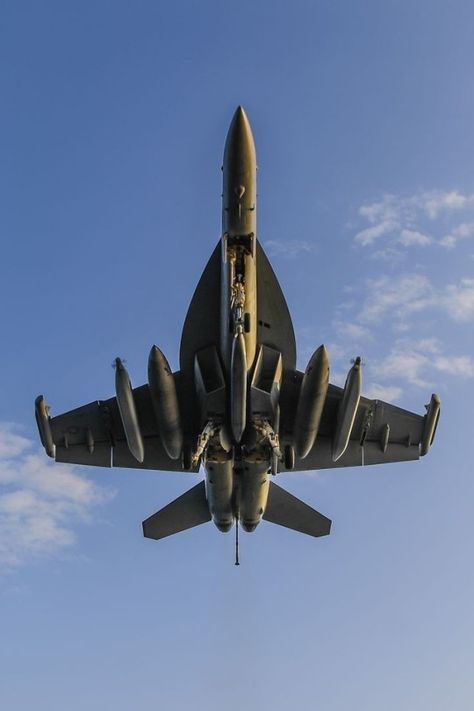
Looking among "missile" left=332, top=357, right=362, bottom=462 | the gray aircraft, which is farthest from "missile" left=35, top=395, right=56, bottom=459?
"missile" left=332, top=357, right=362, bottom=462

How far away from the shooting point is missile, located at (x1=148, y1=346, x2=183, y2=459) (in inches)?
615

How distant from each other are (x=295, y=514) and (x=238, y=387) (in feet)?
17.1

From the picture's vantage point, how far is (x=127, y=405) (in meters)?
15.7

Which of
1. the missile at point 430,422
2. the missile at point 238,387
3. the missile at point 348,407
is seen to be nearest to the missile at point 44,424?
the missile at point 238,387

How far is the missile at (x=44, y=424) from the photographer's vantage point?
17.5 m

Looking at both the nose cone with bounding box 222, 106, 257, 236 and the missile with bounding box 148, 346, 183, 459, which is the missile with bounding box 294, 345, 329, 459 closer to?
the missile with bounding box 148, 346, 183, 459

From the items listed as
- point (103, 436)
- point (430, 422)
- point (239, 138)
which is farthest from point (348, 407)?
point (103, 436)

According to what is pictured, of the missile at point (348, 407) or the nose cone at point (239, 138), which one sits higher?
the nose cone at point (239, 138)

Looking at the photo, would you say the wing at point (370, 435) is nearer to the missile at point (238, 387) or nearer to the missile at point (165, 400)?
the missile at point (238, 387)

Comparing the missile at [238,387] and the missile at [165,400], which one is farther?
the missile at [165,400]

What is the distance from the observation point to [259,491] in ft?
57.4

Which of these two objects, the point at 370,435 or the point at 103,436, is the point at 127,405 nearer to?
the point at 103,436

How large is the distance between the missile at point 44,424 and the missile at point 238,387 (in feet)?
13.7

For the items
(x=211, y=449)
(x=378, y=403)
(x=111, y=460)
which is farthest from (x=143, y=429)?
(x=378, y=403)
